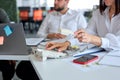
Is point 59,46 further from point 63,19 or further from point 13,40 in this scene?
point 63,19

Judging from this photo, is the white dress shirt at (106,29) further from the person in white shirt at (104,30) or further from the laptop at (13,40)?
the laptop at (13,40)

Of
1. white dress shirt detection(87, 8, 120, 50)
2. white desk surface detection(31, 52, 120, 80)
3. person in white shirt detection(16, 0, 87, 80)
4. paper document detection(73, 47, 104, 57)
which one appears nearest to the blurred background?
person in white shirt detection(16, 0, 87, 80)

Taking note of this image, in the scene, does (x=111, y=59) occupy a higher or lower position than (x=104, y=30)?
lower

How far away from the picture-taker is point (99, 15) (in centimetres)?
185

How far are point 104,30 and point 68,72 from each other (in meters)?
0.77

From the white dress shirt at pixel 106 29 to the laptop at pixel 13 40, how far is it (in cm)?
55

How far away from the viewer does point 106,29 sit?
1786 mm

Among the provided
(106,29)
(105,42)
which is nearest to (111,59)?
(105,42)

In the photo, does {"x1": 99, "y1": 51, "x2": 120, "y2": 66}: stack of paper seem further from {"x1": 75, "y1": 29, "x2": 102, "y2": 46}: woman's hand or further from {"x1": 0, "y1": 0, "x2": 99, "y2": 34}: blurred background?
{"x1": 0, "y1": 0, "x2": 99, "y2": 34}: blurred background

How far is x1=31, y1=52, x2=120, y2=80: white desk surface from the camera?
1073mm

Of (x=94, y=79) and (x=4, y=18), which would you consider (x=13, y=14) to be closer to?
(x=4, y=18)

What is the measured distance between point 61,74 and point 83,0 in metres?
7.06

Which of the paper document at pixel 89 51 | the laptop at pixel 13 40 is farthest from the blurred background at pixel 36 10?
the laptop at pixel 13 40

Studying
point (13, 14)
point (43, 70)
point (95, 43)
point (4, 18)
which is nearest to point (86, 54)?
point (95, 43)
